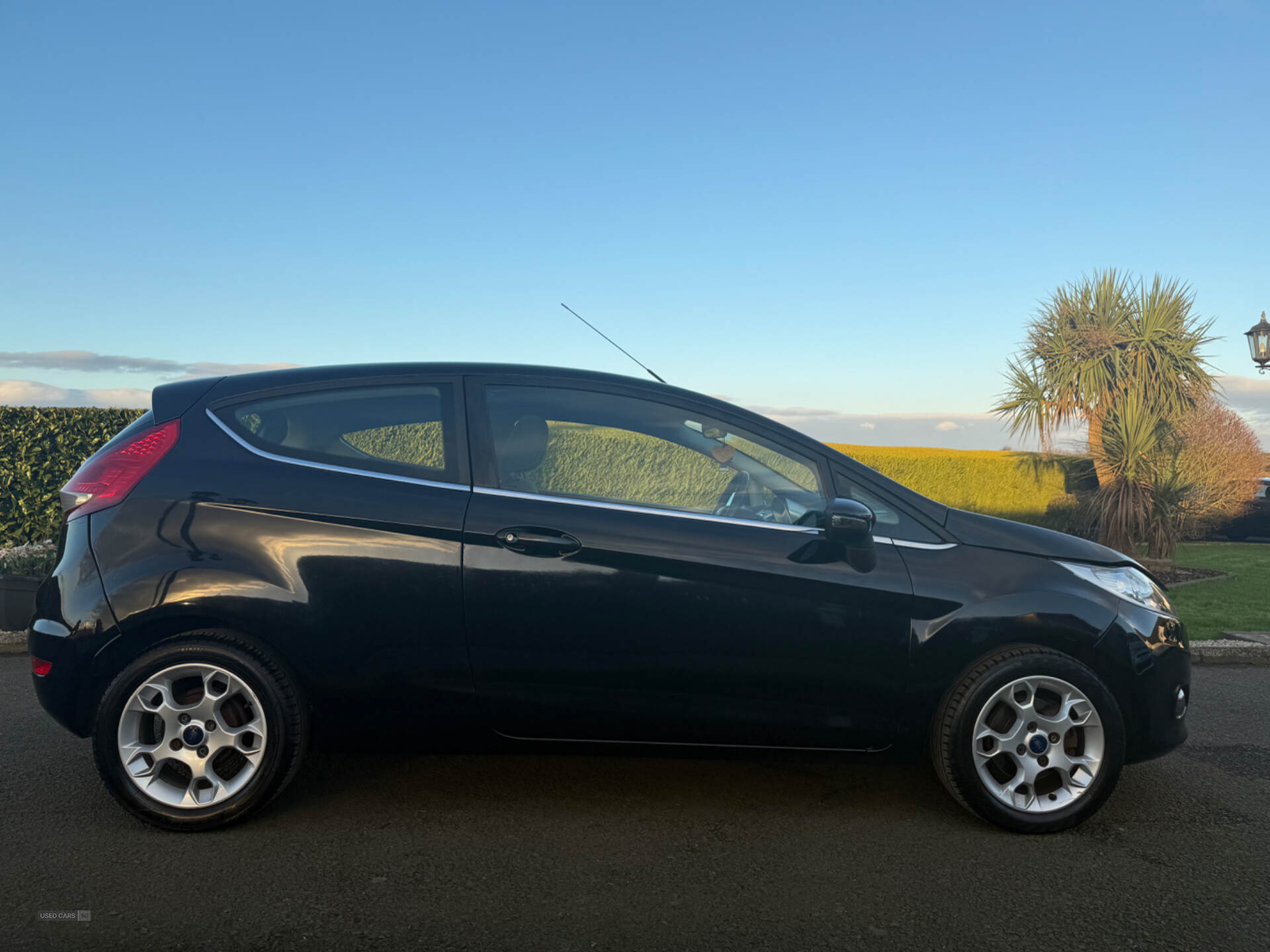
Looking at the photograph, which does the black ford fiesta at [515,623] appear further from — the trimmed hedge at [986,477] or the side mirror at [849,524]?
the trimmed hedge at [986,477]

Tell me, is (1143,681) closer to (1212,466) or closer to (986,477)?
(1212,466)

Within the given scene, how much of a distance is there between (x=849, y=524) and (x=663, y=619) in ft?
2.38

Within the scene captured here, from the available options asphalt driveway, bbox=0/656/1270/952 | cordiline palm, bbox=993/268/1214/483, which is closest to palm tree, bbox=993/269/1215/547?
cordiline palm, bbox=993/268/1214/483

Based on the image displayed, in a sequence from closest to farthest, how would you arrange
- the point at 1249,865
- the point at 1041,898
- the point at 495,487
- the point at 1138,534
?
the point at 1041,898, the point at 1249,865, the point at 495,487, the point at 1138,534

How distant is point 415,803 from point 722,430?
185 centimetres

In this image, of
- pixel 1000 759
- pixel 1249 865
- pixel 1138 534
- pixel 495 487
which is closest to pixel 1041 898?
pixel 1000 759

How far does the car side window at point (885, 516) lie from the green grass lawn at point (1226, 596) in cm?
393

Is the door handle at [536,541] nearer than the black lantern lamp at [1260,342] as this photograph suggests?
Yes

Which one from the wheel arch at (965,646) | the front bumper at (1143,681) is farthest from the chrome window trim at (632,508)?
the front bumper at (1143,681)

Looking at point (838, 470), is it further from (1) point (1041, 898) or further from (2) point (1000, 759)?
(1) point (1041, 898)

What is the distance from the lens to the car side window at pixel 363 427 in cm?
343

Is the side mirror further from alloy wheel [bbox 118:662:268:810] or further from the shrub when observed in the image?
the shrub

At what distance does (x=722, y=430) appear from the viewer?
3594 mm

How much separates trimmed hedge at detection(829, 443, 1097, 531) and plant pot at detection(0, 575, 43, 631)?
1483cm
